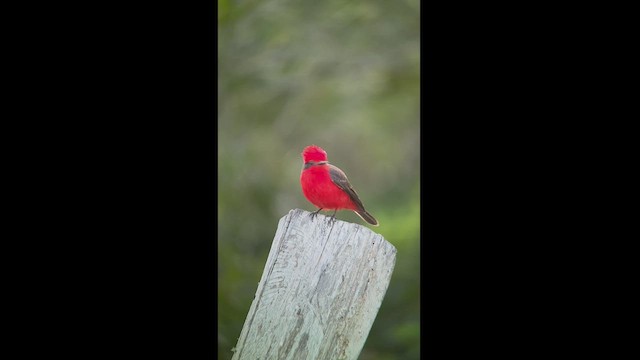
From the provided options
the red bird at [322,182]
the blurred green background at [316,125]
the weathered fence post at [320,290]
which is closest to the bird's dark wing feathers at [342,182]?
the red bird at [322,182]

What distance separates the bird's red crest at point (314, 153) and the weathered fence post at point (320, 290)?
820mm

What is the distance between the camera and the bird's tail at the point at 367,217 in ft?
12.0

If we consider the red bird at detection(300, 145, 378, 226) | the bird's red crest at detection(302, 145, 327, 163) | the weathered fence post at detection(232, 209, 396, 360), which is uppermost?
the bird's red crest at detection(302, 145, 327, 163)

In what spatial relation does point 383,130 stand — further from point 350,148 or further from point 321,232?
point 321,232

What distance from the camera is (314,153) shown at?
11.1ft

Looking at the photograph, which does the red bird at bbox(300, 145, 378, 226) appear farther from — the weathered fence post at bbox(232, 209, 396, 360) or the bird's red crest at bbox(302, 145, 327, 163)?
the weathered fence post at bbox(232, 209, 396, 360)

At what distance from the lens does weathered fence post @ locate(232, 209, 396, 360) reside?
252 centimetres

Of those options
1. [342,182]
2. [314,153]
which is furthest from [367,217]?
[314,153]

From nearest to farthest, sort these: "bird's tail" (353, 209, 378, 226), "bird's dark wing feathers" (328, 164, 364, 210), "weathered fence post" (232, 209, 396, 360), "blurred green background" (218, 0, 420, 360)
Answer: "weathered fence post" (232, 209, 396, 360) < "blurred green background" (218, 0, 420, 360) < "bird's dark wing feathers" (328, 164, 364, 210) < "bird's tail" (353, 209, 378, 226)

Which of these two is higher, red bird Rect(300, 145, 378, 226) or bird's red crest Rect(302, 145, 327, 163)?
bird's red crest Rect(302, 145, 327, 163)

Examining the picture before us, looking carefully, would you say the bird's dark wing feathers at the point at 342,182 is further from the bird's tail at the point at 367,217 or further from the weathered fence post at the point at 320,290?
the weathered fence post at the point at 320,290

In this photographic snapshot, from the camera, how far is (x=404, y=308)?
3.39m

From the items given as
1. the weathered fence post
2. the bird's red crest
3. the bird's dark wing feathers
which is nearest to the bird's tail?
the bird's dark wing feathers

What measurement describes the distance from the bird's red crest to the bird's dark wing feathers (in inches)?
3.8
